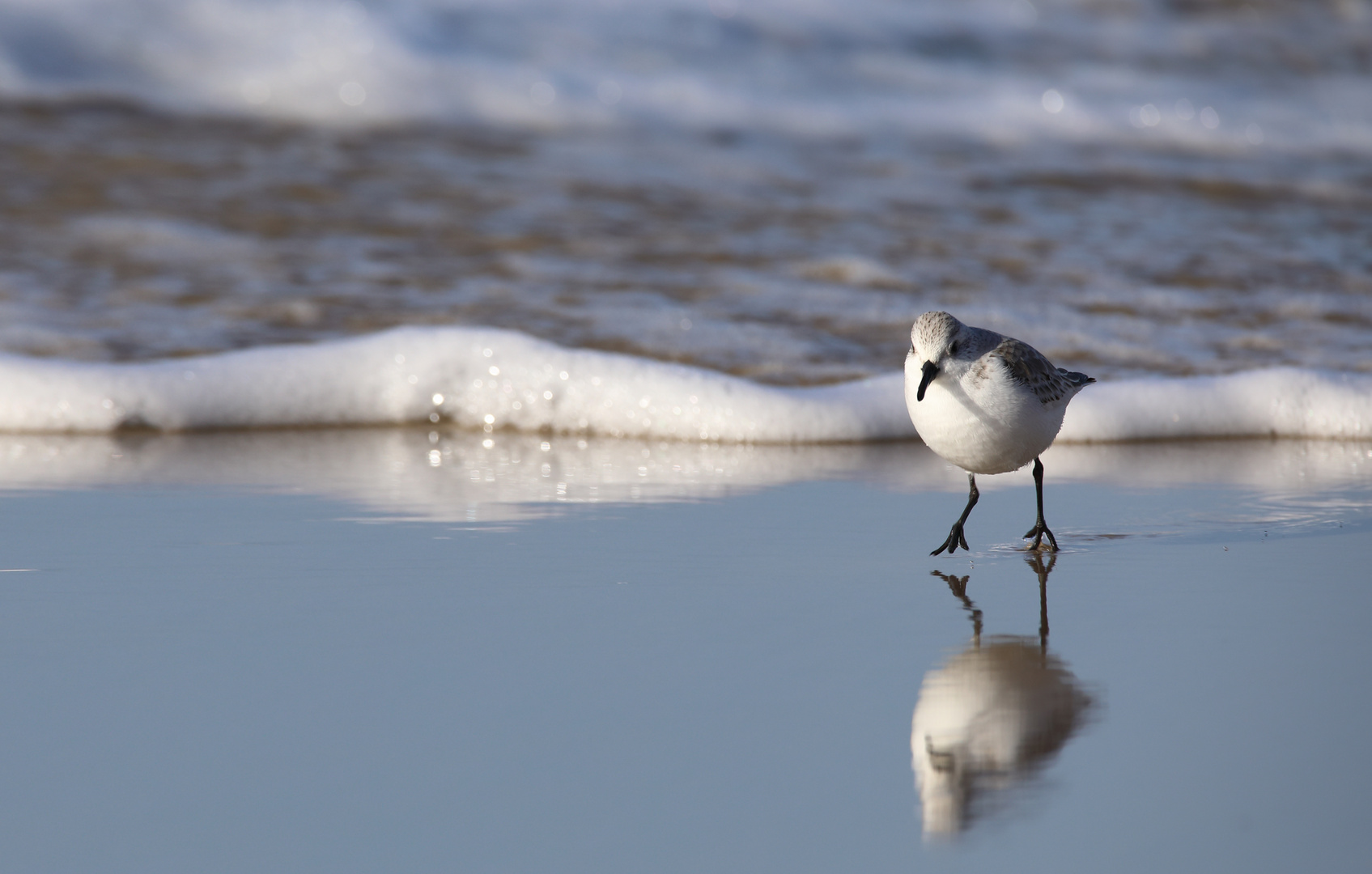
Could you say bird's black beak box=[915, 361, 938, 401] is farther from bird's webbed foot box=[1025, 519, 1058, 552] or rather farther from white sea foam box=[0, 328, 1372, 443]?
white sea foam box=[0, 328, 1372, 443]

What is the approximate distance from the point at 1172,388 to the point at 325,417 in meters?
2.34

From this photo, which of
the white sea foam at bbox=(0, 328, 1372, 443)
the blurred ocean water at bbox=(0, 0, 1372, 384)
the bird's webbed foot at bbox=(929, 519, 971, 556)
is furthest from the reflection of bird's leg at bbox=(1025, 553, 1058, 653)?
the blurred ocean water at bbox=(0, 0, 1372, 384)

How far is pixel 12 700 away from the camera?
75.2 inches

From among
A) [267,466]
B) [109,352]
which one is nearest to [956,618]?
[267,466]

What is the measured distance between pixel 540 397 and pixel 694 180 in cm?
368

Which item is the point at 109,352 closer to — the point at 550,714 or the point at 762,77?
the point at 550,714

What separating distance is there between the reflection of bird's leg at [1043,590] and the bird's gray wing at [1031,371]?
28cm

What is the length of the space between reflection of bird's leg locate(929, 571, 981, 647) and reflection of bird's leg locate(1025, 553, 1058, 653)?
3.6 inches

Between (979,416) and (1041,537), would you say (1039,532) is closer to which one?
(1041,537)

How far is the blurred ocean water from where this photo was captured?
5152mm

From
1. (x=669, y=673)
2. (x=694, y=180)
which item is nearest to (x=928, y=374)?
(x=669, y=673)

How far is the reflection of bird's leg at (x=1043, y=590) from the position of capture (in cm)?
223

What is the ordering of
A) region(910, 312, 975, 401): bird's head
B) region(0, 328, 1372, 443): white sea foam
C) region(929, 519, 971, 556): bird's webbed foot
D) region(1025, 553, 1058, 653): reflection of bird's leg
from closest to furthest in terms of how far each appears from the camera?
region(1025, 553, 1058, 653): reflection of bird's leg → region(910, 312, 975, 401): bird's head → region(929, 519, 971, 556): bird's webbed foot → region(0, 328, 1372, 443): white sea foam

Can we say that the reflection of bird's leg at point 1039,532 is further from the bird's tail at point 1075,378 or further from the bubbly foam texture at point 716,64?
the bubbly foam texture at point 716,64
